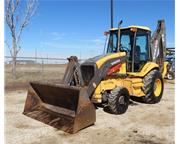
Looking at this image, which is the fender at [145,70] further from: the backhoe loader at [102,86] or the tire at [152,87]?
Result: the tire at [152,87]

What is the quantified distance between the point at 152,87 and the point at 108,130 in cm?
323

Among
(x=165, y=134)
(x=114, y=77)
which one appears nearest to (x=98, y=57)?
(x=114, y=77)

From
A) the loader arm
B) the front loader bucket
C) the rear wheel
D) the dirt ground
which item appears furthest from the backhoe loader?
the rear wheel

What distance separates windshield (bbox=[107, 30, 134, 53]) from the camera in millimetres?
8883

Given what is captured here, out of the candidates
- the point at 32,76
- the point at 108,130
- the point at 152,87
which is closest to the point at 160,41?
the point at 152,87

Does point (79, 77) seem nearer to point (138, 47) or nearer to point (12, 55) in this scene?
point (138, 47)

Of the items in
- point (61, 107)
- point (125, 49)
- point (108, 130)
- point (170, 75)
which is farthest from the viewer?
point (170, 75)

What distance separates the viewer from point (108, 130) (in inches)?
248

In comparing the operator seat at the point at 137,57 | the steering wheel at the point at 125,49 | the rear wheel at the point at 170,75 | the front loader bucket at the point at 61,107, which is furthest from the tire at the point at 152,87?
the rear wheel at the point at 170,75

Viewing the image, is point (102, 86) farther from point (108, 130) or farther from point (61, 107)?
point (108, 130)

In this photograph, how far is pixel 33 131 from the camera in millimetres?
6277

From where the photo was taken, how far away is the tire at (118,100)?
292 inches

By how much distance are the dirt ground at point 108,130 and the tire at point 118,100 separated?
17 cm

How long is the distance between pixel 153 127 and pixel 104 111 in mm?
1867
